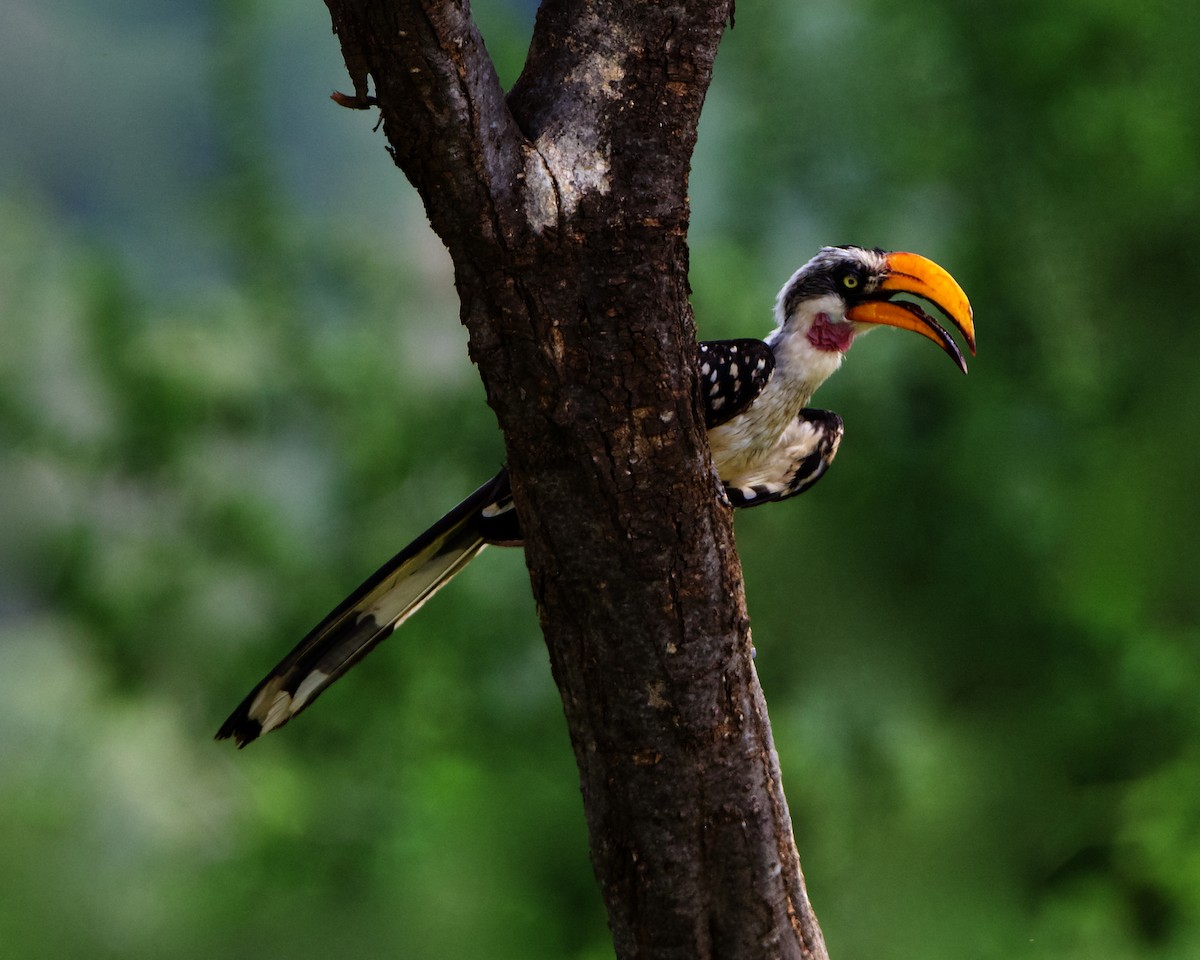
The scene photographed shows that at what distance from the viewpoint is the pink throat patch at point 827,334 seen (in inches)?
104

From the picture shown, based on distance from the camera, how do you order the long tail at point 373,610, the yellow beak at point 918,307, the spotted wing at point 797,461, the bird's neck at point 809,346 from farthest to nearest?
the spotted wing at point 797,461 → the bird's neck at point 809,346 → the yellow beak at point 918,307 → the long tail at point 373,610

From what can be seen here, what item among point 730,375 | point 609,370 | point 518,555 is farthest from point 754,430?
point 518,555

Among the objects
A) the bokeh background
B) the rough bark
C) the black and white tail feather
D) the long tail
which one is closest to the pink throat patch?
the black and white tail feather

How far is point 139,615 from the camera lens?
4395 millimetres

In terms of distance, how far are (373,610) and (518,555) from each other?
250cm

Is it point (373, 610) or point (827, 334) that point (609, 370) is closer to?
point (373, 610)

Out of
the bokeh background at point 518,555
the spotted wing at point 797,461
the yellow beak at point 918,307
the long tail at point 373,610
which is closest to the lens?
the long tail at point 373,610

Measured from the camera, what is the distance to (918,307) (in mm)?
2615

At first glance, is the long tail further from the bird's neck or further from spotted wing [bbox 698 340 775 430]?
the bird's neck

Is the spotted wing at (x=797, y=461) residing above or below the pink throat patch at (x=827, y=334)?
below

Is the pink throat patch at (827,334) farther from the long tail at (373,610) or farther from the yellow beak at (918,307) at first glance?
the long tail at (373,610)

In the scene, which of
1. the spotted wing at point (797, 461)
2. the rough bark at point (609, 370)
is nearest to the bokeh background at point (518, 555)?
the spotted wing at point (797, 461)

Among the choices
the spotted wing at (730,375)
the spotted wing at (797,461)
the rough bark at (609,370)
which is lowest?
the rough bark at (609,370)

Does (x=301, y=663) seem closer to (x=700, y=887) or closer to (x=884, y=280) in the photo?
(x=700, y=887)
